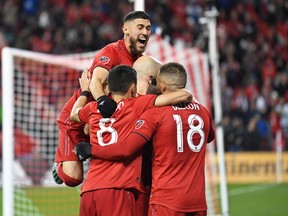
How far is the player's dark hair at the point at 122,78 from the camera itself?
627cm

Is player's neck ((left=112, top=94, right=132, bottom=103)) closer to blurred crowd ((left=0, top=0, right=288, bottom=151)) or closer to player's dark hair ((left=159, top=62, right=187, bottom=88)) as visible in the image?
player's dark hair ((left=159, top=62, right=187, bottom=88))

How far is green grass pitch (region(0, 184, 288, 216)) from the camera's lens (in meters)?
14.1

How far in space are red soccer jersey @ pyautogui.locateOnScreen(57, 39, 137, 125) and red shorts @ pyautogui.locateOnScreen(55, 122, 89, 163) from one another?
5 cm

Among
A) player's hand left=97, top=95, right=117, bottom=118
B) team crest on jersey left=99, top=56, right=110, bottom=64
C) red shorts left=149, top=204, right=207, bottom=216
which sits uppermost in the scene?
team crest on jersey left=99, top=56, right=110, bottom=64

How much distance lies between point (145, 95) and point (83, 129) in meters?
0.88

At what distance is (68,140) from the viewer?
7.14m

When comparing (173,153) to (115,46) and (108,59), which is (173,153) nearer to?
(108,59)

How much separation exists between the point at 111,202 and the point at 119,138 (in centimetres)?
51

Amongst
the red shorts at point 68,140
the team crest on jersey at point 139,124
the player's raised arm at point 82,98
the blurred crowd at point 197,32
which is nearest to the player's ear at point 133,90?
the team crest on jersey at point 139,124

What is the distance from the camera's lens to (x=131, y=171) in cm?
632

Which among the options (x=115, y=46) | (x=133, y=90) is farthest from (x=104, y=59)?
(x=133, y=90)

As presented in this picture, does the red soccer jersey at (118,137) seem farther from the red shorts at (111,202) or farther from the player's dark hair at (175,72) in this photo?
the player's dark hair at (175,72)

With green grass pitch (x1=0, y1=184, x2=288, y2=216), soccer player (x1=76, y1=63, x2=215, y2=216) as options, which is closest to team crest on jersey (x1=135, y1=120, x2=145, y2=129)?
soccer player (x1=76, y1=63, x2=215, y2=216)

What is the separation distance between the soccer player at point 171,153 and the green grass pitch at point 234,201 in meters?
7.32
